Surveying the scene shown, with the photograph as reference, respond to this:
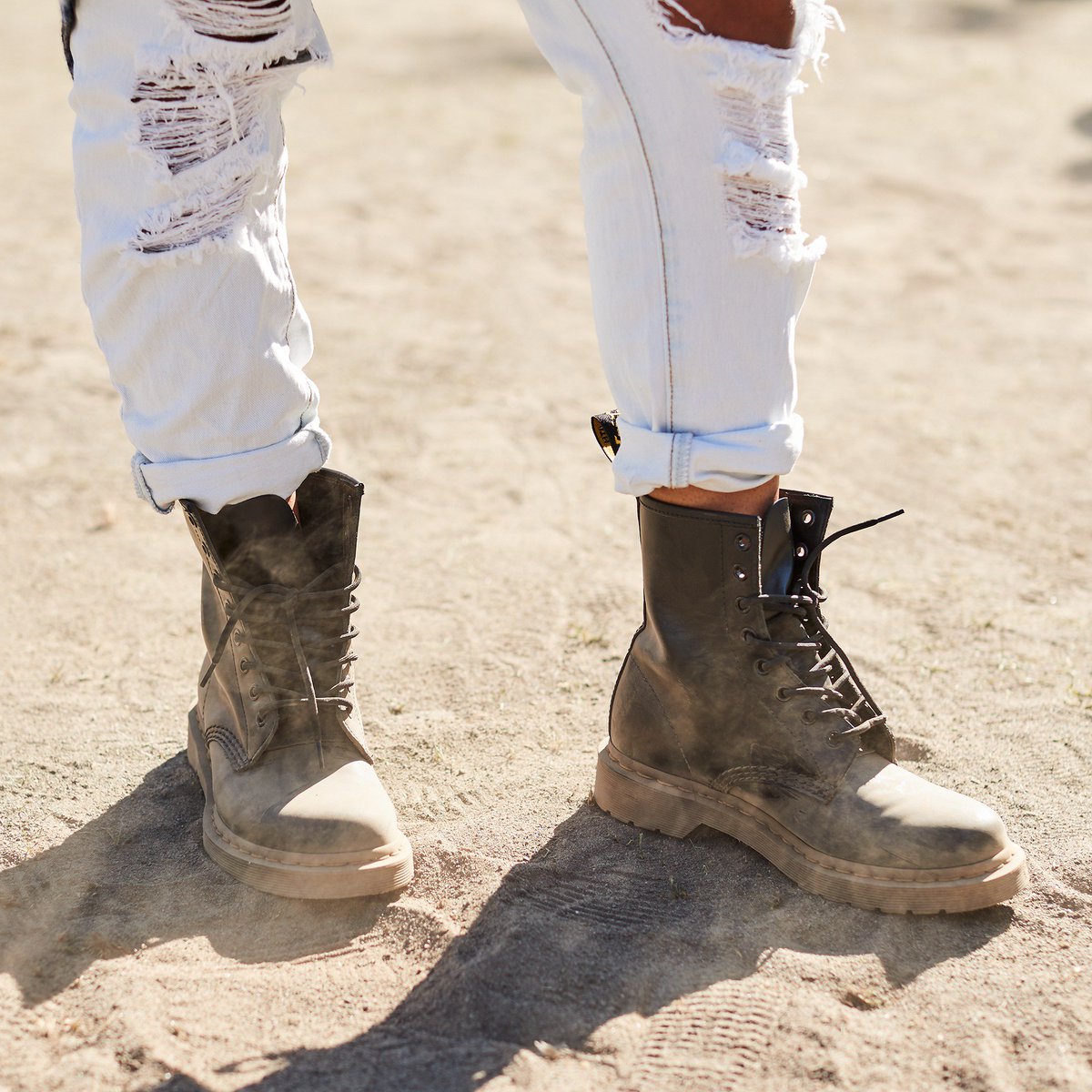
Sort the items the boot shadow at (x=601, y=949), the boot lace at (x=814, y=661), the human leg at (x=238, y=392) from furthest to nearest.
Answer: the boot lace at (x=814, y=661), the human leg at (x=238, y=392), the boot shadow at (x=601, y=949)

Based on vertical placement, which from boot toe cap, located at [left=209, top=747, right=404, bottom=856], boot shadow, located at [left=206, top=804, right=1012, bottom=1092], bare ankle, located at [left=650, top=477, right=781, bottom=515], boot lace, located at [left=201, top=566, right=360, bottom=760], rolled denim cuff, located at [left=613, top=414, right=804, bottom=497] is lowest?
boot shadow, located at [left=206, top=804, right=1012, bottom=1092]

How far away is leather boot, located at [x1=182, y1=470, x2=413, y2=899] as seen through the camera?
55.2 inches

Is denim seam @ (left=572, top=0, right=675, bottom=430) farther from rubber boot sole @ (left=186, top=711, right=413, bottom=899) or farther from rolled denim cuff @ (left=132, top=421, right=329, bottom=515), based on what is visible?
rubber boot sole @ (left=186, top=711, right=413, bottom=899)

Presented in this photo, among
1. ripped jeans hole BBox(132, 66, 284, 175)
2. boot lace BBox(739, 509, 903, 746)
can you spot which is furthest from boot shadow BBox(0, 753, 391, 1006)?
ripped jeans hole BBox(132, 66, 284, 175)

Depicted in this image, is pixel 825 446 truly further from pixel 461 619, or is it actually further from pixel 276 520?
pixel 276 520

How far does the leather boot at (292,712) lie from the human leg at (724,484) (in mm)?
317

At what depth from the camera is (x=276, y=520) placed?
1454 millimetres

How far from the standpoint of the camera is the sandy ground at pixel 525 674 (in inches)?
48.4

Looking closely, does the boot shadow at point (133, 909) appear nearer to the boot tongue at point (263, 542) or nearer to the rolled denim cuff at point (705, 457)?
the boot tongue at point (263, 542)

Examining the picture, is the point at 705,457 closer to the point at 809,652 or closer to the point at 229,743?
the point at 809,652

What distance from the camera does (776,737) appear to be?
1444 millimetres

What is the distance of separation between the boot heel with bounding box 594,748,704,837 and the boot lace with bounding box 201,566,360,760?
328 mm

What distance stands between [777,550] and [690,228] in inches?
14.6

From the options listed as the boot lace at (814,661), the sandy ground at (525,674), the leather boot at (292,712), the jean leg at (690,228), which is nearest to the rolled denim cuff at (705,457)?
the jean leg at (690,228)
